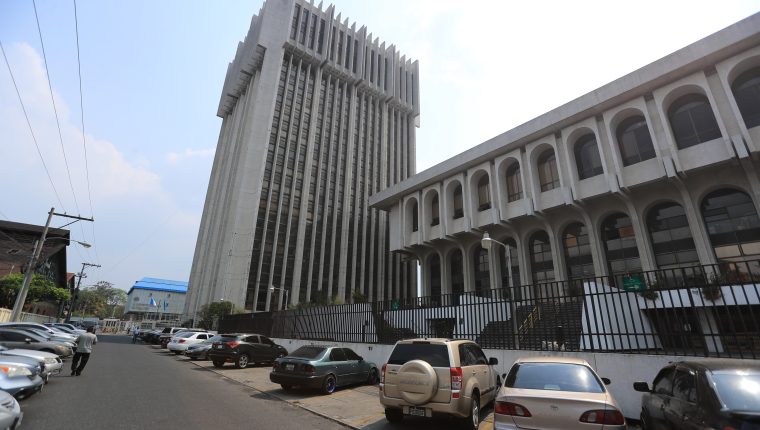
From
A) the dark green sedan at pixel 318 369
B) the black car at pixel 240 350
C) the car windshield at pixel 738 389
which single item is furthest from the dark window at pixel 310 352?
the car windshield at pixel 738 389

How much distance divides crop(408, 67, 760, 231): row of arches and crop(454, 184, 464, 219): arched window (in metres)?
2.31

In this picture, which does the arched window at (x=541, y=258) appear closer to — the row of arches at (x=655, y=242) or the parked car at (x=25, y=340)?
the row of arches at (x=655, y=242)

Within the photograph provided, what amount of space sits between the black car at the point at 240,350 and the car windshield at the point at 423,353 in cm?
1154

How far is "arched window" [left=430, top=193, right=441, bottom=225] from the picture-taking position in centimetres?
3841

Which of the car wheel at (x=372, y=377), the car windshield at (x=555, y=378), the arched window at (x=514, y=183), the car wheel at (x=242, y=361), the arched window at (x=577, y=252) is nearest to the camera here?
the car windshield at (x=555, y=378)

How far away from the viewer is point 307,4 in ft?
221

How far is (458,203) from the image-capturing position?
3631 cm

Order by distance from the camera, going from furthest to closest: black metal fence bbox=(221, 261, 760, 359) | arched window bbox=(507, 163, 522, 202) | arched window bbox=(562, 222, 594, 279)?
arched window bbox=(507, 163, 522, 202)
arched window bbox=(562, 222, 594, 279)
black metal fence bbox=(221, 261, 760, 359)

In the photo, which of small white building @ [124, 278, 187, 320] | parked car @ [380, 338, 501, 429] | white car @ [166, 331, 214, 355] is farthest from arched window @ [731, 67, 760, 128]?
small white building @ [124, 278, 187, 320]

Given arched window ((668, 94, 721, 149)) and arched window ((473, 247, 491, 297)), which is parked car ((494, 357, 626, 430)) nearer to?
arched window ((668, 94, 721, 149))

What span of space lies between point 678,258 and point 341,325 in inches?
854

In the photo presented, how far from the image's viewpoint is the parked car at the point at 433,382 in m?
6.51

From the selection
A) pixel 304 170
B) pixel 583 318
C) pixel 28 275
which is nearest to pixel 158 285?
pixel 304 170

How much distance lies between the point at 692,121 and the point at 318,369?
90.5ft
